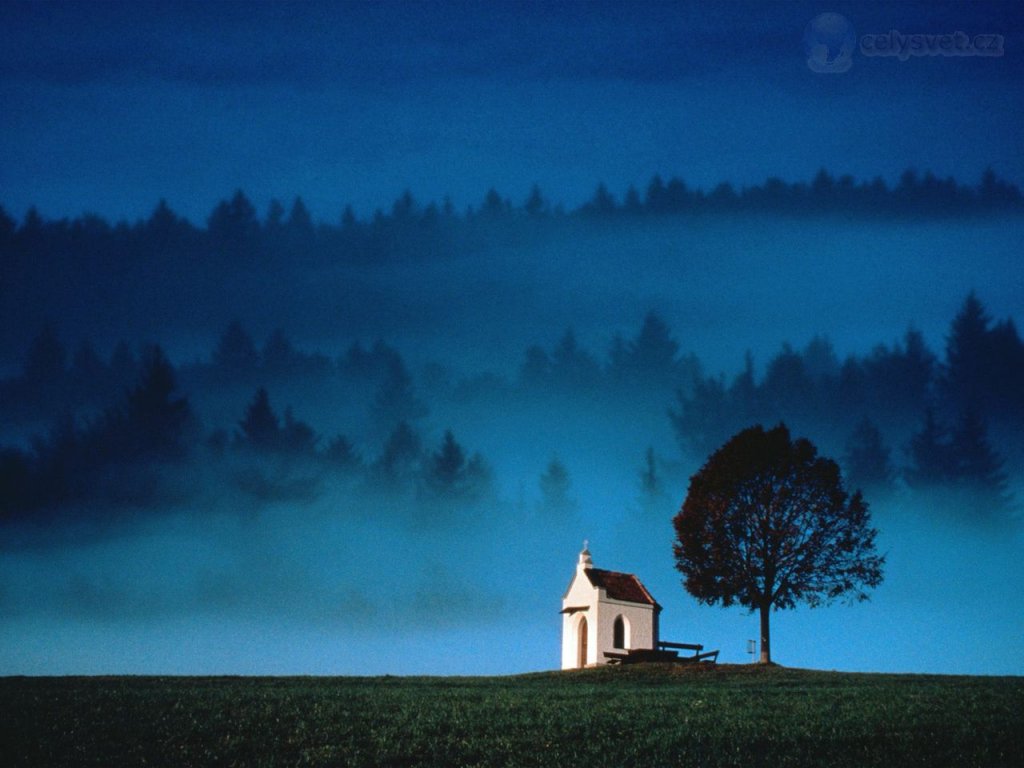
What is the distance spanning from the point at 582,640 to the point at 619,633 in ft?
8.51

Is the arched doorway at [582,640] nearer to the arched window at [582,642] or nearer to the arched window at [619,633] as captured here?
the arched window at [582,642]

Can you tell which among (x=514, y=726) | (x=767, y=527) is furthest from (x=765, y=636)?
(x=514, y=726)

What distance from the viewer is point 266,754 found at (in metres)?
29.0

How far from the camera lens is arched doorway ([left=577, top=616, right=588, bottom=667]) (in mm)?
73938

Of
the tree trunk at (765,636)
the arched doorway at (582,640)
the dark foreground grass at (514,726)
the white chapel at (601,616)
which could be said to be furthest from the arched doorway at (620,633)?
the dark foreground grass at (514,726)

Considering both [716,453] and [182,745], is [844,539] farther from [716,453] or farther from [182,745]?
[182,745]

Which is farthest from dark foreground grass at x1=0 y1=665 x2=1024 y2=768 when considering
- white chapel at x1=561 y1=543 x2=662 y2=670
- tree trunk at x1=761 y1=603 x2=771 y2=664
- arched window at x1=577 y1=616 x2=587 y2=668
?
arched window at x1=577 y1=616 x2=587 y2=668

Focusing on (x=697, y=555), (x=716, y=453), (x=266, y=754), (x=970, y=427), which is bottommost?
(x=266, y=754)

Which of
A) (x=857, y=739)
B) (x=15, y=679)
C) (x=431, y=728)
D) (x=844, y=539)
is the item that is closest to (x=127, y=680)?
(x=15, y=679)

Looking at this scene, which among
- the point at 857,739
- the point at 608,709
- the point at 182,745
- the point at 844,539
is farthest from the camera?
the point at 844,539

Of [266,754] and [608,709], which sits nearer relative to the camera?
[266,754]

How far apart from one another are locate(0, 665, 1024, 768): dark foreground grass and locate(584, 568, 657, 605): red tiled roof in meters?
31.7

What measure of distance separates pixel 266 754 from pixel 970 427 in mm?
86203

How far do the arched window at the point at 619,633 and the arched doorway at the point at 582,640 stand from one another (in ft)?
6.26
